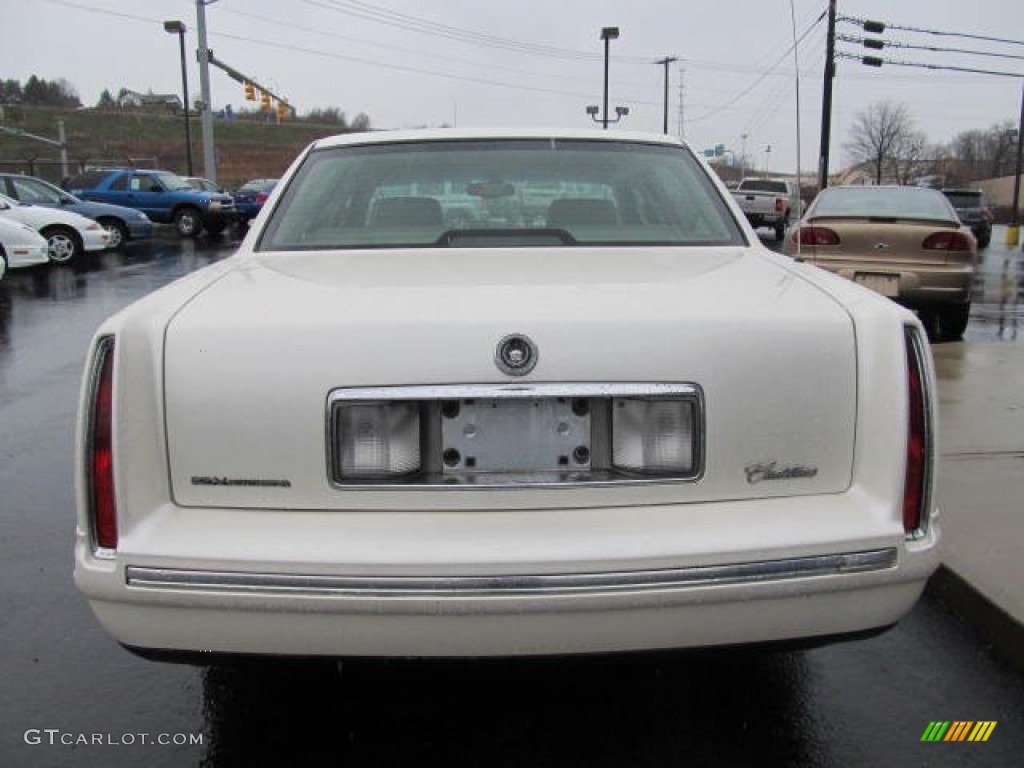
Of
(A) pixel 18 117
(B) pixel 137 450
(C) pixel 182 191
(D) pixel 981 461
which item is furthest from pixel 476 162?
(A) pixel 18 117

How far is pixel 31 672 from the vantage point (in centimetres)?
293

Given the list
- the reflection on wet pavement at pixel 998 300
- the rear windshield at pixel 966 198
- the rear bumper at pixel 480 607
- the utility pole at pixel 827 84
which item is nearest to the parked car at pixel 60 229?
the utility pole at pixel 827 84

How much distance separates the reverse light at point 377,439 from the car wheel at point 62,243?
16665 millimetres

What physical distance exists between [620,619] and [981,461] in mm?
3434

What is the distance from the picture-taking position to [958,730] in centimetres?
265

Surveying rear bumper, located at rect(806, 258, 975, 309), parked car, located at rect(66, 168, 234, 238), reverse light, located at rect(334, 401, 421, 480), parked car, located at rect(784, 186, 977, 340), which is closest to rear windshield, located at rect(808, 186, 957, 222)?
parked car, located at rect(784, 186, 977, 340)

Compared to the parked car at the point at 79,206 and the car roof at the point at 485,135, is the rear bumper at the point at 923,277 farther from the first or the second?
the parked car at the point at 79,206

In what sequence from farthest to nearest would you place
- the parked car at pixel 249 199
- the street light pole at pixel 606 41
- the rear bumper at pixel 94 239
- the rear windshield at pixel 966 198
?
the street light pole at pixel 606 41, the rear windshield at pixel 966 198, the parked car at pixel 249 199, the rear bumper at pixel 94 239

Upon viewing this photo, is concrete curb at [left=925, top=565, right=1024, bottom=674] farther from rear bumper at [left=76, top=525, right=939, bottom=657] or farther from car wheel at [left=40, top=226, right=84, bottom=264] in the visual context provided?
car wheel at [left=40, top=226, right=84, bottom=264]

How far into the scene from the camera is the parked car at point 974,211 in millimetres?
28297

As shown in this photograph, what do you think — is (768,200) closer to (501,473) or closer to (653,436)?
(653,436)

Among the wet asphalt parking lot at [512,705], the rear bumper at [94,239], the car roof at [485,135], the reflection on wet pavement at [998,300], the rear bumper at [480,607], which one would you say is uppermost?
the car roof at [485,135]

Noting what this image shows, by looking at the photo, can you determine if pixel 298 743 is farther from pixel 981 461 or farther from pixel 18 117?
pixel 18 117

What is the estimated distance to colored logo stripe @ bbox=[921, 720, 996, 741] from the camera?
8.59ft
